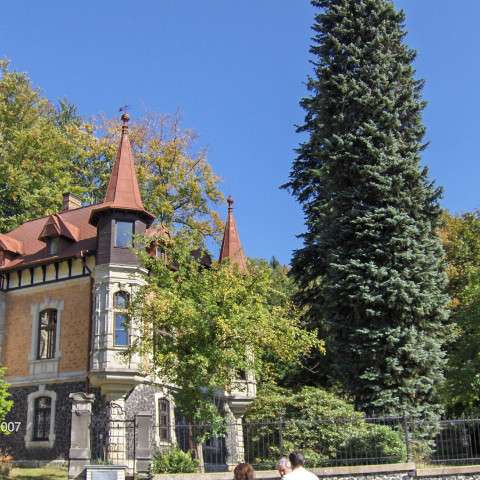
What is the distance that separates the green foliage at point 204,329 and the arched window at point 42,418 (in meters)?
7.98

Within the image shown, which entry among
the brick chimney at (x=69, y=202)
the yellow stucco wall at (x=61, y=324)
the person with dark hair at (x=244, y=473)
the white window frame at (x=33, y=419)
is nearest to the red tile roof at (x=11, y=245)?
the yellow stucco wall at (x=61, y=324)

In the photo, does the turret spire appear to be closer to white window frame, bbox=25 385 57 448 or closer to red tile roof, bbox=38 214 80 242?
red tile roof, bbox=38 214 80 242

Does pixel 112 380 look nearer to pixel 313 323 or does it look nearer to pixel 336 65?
pixel 313 323

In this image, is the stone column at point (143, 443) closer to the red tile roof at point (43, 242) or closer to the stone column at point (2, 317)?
the red tile roof at point (43, 242)

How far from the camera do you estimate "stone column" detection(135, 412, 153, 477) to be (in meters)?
14.6

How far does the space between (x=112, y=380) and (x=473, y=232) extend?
19.4 meters

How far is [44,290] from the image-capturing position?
987 inches

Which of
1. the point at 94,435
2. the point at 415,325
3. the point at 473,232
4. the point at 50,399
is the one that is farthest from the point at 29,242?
the point at 473,232

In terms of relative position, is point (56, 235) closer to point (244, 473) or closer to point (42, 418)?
point (42, 418)

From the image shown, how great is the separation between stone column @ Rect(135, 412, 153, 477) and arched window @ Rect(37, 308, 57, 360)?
10494 mm

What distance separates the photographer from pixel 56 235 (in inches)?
989

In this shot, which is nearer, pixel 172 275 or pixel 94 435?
pixel 172 275

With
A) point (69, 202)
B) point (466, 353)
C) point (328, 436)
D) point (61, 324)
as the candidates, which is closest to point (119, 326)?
point (61, 324)

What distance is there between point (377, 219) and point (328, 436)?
7350 mm
